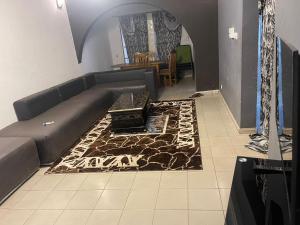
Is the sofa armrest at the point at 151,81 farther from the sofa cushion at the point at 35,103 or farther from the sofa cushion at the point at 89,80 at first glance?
the sofa cushion at the point at 35,103

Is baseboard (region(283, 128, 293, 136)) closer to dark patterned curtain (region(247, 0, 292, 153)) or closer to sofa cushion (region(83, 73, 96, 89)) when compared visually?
dark patterned curtain (region(247, 0, 292, 153))

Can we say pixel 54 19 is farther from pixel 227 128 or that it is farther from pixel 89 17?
pixel 227 128

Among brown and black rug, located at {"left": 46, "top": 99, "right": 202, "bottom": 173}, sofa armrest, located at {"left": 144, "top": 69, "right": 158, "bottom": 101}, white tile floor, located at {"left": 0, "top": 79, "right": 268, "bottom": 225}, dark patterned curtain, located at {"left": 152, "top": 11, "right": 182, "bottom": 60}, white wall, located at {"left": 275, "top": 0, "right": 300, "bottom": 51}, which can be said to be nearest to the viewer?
white wall, located at {"left": 275, "top": 0, "right": 300, "bottom": 51}

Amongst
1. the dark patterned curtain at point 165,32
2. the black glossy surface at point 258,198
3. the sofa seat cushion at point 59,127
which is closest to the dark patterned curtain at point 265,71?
the black glossy surface at point 258,198

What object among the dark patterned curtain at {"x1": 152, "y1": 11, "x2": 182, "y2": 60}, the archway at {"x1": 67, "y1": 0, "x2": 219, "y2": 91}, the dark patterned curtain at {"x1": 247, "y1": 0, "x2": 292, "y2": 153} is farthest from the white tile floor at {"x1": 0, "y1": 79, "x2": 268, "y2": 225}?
the dark patterned curtain at {"x1": 152, "y1": 11, "x2": 182, "y2": 60}

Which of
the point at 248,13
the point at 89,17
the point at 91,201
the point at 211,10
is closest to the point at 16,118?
the point at 91,201

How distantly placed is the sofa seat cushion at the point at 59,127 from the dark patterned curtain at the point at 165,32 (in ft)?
14.1

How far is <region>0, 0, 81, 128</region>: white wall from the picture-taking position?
359 centimetres

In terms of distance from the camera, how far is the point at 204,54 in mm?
5410

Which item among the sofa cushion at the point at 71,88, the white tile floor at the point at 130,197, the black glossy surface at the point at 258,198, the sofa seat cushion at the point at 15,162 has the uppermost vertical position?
the sofa cushion at the point at 71,88

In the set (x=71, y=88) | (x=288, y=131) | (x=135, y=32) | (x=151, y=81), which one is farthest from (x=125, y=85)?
(x=288, y=131)

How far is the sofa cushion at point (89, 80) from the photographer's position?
5594 mm

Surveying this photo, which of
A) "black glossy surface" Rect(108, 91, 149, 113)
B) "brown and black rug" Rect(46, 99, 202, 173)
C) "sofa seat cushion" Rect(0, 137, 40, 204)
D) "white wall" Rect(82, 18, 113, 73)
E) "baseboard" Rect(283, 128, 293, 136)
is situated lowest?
"brown and black rug" Rect(46, 99, 202, 173)

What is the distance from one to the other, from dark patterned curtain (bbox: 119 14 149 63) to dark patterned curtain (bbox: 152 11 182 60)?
395 mm
